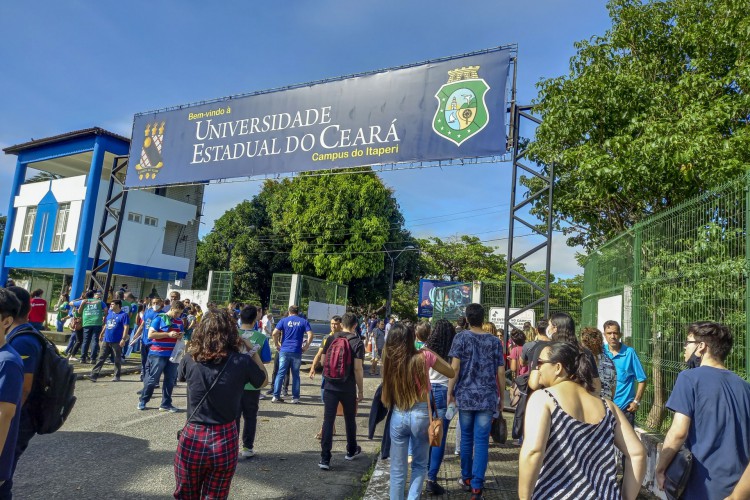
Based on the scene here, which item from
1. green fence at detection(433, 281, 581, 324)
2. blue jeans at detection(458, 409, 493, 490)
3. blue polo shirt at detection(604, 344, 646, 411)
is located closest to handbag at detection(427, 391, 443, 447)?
blue jeans at detection(458, 409, 493, 490)

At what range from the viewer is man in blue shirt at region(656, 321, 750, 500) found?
314cm

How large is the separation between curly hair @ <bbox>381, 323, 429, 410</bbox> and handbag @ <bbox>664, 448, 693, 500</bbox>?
1770 millimetres

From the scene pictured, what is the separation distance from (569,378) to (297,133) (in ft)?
37.3

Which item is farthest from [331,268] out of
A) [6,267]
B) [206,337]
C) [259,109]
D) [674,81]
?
[206,337]

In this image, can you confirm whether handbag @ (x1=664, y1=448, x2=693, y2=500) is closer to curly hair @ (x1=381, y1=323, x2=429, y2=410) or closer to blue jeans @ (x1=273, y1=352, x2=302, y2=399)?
curly hair @ (x1=381, y1=323, x2=429, y2=410)

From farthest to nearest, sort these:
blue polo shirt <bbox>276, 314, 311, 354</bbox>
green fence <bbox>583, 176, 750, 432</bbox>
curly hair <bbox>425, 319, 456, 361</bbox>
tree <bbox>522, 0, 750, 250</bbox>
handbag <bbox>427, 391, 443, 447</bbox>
Result: blue polo shirt <bbox>276, 314, 311, 354</bbox> < tree <bbox>522, 0, 750, 250</bbox> < curly hair <bbox>425, 319, 456, 361</bbox> < green fence <bbox>583, 176, 750, 432</bbox> < handbag <bbox>427, 391, 443, 447</bbox>

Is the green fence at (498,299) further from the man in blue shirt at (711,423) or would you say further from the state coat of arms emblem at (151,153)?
the state coat of arms emblem at (151,153)

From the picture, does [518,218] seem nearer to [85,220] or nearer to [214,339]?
[214,339]

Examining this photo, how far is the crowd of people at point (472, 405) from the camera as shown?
2533mm

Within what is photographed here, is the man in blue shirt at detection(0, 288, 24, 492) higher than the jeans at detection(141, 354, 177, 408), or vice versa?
the man in blue shirt at detection(0, 288, 24, 492)

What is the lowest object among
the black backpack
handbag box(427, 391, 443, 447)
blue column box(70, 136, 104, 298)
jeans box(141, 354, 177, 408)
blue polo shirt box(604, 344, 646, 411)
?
jeans box(141, 354, 177, 408)

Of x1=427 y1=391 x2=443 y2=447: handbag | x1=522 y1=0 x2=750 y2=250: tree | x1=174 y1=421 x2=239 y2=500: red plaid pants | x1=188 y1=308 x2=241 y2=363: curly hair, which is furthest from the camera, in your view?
x1=522 y1=0 x2=750 y2=250: tree

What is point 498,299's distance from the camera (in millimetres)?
14703

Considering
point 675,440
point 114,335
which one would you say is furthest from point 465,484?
point 114,335
